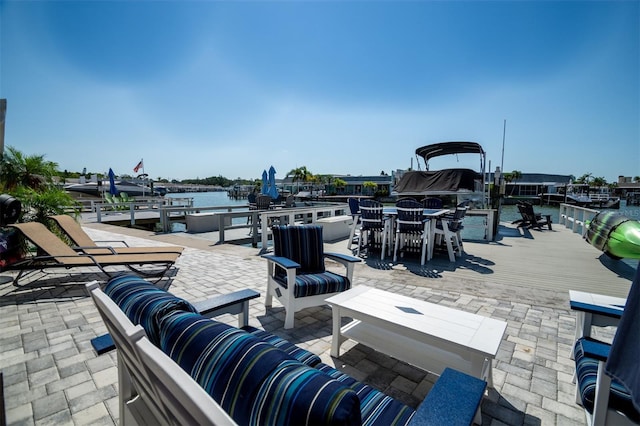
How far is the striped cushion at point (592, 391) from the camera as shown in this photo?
4.02 feet

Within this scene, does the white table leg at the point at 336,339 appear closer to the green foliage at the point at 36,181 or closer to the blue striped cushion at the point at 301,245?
the blue striped cushion at the point at 301,245

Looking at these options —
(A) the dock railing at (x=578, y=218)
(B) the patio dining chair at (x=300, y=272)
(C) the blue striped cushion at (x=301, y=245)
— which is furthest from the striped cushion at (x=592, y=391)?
(A) the dock railing at (x=578, y=218)

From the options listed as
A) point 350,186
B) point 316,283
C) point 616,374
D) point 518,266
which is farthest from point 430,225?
point 350,186

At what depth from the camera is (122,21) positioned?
582cm

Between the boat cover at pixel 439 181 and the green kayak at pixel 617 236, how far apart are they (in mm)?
3028

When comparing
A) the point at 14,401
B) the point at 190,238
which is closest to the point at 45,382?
the point at 14,401

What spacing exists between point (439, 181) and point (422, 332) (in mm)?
7535

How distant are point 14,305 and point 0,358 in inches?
55.8

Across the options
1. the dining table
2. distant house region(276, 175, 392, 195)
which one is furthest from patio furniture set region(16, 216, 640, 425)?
distant house region(276, 175, 392, 195)

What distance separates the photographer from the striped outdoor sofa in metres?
0.58

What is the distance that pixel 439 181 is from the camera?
334 inches

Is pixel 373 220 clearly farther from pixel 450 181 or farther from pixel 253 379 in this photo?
pixel 253 379

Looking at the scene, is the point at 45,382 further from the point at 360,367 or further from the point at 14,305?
the point at 360,367

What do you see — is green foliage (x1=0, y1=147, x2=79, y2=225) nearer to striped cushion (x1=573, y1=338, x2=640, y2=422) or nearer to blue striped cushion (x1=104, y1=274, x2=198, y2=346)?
blue striped cushion (x1=104, y1=274, x2=198, y2=346)
